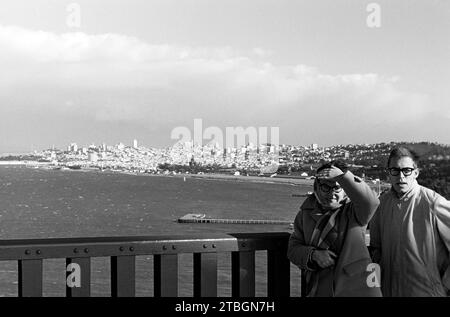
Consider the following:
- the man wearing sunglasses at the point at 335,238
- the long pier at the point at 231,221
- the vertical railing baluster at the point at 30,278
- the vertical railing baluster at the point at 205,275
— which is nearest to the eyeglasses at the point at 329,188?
the man wearing sunglasses at the point at 335,238

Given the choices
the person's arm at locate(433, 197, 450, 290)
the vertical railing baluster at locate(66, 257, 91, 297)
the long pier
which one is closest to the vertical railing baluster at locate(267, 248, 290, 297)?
the person's arm at locate(433, 197, 450, 290)

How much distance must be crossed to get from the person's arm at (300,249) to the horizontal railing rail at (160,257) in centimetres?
38

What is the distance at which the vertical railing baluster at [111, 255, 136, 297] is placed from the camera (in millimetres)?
3502

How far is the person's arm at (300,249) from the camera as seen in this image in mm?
3297

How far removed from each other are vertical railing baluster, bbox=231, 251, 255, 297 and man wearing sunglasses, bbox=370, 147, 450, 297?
761mm

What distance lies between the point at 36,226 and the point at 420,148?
72509 mm

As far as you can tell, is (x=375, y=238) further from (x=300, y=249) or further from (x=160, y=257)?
(x=160, y=257)

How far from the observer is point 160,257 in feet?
11.7

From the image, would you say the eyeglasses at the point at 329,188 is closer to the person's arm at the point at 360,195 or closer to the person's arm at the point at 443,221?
the person's arm at the point at 360,195

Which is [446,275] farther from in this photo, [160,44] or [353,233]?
[160,44]

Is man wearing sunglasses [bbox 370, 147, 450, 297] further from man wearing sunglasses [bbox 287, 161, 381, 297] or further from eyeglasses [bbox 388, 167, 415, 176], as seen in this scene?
man wearing sunglasses [bbox 287, 161, 381, 297]

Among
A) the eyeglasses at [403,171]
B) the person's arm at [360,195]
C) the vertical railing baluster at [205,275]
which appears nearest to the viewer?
the person's arm at [360,195]
